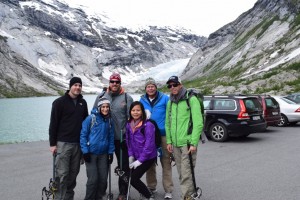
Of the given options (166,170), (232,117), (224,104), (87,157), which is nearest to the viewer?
(87,157)

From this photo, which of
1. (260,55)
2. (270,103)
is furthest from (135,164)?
(260,55)

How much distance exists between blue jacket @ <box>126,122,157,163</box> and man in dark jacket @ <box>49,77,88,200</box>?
1.00 m

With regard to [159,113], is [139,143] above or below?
below

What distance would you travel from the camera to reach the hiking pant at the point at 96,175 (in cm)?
654

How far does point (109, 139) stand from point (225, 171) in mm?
4050

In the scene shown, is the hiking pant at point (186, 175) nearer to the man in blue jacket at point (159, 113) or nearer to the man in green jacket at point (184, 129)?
the man in green jacket at point (184, 129)

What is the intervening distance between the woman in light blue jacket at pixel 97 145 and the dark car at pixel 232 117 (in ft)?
30.6

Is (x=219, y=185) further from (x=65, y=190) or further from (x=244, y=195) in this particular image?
(x=65, y=190)

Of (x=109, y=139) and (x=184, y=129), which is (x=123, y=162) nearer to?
(x=109, y=139)

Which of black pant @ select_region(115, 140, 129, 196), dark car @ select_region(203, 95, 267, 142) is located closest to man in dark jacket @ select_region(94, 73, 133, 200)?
black pant @ select_region(115, 140, 129, 196)

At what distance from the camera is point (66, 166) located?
6.45 meters

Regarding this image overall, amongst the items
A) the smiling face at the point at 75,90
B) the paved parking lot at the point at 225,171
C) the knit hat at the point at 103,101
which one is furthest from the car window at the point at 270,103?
the smiling face at the point at 75,90

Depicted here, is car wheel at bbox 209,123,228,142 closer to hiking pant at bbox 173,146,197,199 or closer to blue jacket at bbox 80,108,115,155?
hiking pant at bbox 173,146,197,199

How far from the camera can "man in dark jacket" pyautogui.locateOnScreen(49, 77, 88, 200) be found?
645 cm
